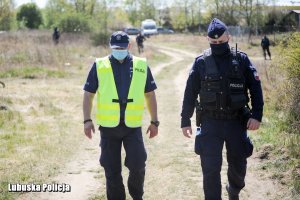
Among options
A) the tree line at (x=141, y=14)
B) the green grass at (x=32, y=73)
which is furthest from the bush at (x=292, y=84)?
the tree line at (x=141, y=14)

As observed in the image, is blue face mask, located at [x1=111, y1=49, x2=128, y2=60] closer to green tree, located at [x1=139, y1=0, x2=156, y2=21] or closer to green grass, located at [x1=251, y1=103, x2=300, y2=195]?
green grass, located at [x1=251, y1=103, x2=300, y2=195]

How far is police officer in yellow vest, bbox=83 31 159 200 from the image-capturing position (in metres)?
4.70

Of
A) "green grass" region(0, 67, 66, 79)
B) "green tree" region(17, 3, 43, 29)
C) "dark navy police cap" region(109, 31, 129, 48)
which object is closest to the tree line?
"green tree" region(17, 3, 43, 29)

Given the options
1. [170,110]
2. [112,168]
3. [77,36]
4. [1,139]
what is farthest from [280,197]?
[77,36]

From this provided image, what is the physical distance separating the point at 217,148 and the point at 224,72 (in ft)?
2.44

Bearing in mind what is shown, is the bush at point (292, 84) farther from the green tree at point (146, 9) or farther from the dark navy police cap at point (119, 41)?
the green tree at point (146, 9)

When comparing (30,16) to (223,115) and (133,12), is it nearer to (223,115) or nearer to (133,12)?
(133,12)

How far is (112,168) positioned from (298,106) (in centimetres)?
496

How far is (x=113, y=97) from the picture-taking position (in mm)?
4695

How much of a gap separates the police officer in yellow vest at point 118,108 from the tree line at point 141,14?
20186mm

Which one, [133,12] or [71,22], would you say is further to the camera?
[133,12]

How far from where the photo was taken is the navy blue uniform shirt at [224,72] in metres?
4.54

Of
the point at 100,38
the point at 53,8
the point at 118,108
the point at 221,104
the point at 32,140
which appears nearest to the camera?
the point at 221,104

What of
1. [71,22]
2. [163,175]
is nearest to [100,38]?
[71,22]
